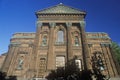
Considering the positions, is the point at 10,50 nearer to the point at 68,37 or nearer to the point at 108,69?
the point at 68,37

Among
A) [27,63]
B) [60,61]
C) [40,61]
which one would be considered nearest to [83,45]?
[60,61]

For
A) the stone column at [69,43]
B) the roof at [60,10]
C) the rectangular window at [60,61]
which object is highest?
the roof at [60,10]

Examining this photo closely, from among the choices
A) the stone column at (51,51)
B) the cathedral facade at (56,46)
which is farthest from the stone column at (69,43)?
the stone column at (51,51)

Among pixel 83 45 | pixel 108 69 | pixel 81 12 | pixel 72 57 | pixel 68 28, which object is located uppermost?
pixel 81 12

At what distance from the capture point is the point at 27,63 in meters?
27.5

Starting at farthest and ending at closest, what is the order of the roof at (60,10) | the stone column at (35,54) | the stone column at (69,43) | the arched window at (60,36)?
1. the roof at (60,10)
2. the arched window at (60,36)
3. the stone column at (69,43)
4. the stone column at (35,54)

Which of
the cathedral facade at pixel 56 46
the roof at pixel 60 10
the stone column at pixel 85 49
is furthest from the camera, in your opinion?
the roof at pixel 60 10

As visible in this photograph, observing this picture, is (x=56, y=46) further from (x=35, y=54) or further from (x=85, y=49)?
(x=85, y=49)

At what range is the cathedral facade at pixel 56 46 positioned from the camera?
26.9 metres

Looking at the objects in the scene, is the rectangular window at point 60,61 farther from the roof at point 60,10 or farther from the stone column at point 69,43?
the roof at point 60,10

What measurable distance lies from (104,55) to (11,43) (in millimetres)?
15958

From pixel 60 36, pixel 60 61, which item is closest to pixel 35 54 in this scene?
pixel 60 61

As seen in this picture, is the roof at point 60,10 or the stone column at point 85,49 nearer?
the stone column at point 85,49

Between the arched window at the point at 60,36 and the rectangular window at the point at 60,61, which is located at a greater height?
the arched window at the point at 60,36
